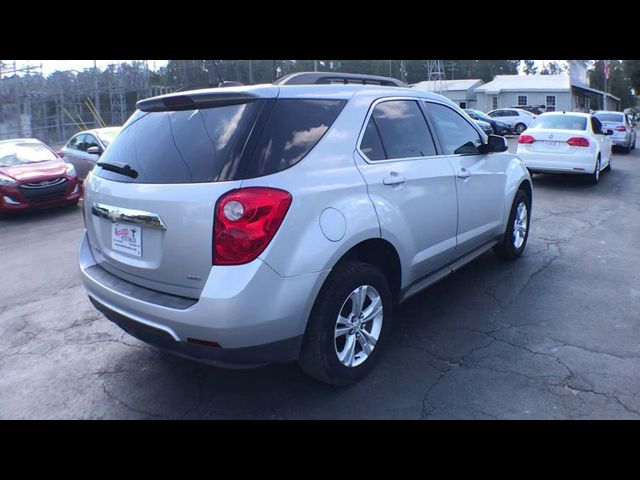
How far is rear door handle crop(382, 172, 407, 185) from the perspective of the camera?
3.42 meters

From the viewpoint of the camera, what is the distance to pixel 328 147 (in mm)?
3125

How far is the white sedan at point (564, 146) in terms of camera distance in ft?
34.1

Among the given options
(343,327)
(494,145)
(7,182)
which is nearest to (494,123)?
(7,182)

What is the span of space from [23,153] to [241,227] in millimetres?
9894

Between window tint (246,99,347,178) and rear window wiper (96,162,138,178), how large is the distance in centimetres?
84

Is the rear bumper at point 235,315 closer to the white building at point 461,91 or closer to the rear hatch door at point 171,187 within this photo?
the rear hatch door at point 171,187

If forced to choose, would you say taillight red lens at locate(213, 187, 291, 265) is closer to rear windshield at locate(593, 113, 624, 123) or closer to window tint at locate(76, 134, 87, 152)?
window tint at locate(76, 134, 87, 152)

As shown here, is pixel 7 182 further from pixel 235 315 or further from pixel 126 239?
pixel 235 315

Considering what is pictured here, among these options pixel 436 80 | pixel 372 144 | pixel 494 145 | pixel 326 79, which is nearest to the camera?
pixel 372 144

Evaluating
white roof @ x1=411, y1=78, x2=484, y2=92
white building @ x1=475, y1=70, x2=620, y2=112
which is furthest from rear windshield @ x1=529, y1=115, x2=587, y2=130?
white roof @ x1=411, y1=78, x2=484, y2=92

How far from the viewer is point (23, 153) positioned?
1055 centimetres

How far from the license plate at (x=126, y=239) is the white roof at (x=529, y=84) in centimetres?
4639

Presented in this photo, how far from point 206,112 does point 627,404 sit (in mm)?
3016

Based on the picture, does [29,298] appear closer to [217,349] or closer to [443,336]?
[217,349]
